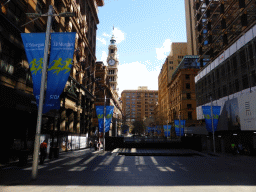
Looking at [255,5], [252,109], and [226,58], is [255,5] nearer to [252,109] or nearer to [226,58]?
[226,58]

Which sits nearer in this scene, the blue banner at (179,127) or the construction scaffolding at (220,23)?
the construction scaffolding at (220,23)

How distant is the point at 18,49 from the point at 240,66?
103 ft

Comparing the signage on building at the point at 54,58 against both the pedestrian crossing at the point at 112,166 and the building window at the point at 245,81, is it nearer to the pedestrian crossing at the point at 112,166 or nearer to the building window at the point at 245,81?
the pedestrian crossing at the point at 112,166

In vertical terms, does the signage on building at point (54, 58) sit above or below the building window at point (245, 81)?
below

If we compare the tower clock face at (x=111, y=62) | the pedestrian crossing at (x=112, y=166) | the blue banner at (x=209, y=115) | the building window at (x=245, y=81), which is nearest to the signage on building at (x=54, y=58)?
the pedestrian crossing at (x=112, y=166)

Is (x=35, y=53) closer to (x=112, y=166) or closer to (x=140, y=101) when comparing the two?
(x=112, y=166)

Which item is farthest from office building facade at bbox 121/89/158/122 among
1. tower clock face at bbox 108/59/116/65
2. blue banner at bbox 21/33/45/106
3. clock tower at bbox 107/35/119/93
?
blue banner at bbox 21/33/45/106

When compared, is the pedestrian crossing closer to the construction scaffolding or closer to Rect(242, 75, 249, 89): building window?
Rect(242, 75, 249, 89): building window

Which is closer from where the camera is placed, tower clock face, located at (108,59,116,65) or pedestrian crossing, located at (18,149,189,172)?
pedestrian crossing, located at (18,149,189,172)

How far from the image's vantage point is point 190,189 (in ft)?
25.6

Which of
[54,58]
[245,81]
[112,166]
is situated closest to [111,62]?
[245,81]

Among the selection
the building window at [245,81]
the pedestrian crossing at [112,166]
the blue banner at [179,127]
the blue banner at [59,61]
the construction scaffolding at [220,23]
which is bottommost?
the pedestrian crossing at [112,166]

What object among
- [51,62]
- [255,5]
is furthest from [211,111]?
[51,62]

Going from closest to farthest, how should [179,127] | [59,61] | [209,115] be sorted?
1. [59,61]
2. [209,115]
3. [179,127]
